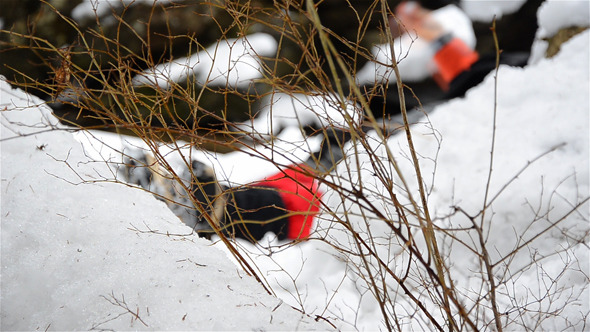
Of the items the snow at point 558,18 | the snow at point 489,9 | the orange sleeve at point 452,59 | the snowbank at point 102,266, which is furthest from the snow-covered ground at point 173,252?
the snow at point 489,9

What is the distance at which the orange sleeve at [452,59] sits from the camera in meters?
5.42

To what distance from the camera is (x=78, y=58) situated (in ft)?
17.7

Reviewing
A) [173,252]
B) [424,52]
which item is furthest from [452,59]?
[173,252]

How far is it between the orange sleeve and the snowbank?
14.5 ft

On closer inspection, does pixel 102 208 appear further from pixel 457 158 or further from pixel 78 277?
pixel 457 158

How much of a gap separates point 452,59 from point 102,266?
4.92 m

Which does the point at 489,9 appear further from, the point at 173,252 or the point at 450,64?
the point at 173,252

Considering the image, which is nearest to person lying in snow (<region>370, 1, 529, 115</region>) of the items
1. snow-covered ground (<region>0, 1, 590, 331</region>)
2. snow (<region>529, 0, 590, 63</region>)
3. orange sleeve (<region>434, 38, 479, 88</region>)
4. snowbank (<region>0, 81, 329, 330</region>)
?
orange sleeve (<region>434, 38, 479, 88</region>)

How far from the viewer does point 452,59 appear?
548cm

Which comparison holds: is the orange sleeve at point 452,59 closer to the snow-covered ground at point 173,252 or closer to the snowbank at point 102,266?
the snow-covered ground at point 173,252

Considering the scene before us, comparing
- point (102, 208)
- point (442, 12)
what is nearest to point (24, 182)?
point (102, 208)

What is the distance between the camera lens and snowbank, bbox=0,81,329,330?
122 centimetres

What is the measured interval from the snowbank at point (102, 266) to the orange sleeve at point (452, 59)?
4419mm

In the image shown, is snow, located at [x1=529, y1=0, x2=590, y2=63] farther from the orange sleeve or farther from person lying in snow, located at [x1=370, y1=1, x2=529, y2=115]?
the orange sleeve
